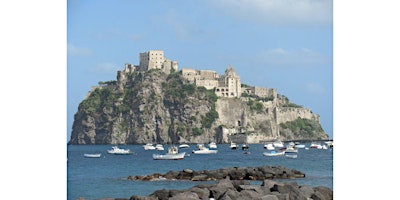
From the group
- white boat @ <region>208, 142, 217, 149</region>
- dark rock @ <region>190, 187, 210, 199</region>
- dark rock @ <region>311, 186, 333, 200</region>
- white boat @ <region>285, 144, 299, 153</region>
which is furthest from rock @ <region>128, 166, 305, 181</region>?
white boat @ <region>208, 142, 217, 149</region>

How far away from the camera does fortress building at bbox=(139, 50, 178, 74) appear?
13.1m

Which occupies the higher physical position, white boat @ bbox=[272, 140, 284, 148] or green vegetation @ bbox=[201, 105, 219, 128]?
green vegetation @ bbox=[201, 105, 219, 128]

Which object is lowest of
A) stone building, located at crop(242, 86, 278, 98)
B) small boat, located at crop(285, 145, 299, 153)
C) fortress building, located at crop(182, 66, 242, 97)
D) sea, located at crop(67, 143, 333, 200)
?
sea, located at crop(67, 143, 333, 200)

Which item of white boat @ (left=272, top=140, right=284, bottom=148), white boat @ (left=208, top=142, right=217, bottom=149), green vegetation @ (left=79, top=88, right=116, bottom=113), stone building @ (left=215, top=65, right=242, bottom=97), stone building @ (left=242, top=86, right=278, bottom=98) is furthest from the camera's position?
white boat @ (left=208, top=142, right=217, bottom=149)

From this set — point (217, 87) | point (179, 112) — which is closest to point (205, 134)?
point (179, 112)

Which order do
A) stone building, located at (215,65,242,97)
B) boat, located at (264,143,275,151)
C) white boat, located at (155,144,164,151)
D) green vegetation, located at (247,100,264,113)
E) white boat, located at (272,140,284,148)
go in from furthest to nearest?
1. white boat, located at (155,144,164,151)
2. boat, located at (264,143,275,151)
3. white boat, located at (272,140,284,148)
4. green vegetation, located at (247,100,264,113)
5. stone building, located at (215,65,242,97)

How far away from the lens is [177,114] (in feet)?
57.5

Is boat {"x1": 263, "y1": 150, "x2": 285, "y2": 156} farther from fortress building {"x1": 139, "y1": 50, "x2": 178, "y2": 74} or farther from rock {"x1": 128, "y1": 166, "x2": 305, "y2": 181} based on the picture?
rock {"x1": 128, "y1": 166, "x2": 305, "y2": 181}

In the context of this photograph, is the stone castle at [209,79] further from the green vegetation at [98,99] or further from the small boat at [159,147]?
the small boat at [159,147]

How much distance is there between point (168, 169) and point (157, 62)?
2.33 meters

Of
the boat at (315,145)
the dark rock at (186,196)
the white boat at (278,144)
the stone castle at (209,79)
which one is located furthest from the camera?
the boat at (315,145)

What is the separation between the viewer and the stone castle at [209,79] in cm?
1300

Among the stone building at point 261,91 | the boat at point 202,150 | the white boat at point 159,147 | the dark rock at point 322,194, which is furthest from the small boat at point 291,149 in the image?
the dark rock at point 322,194
